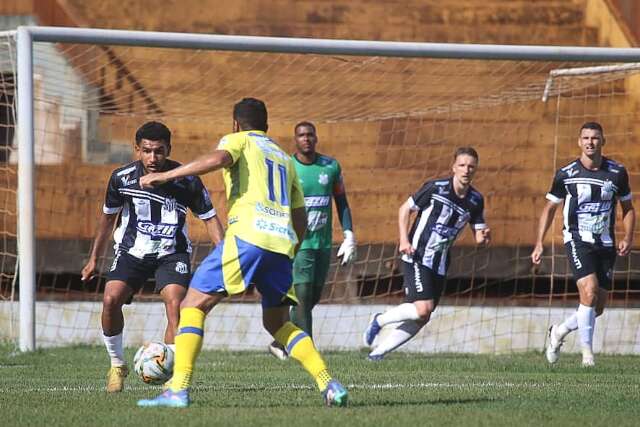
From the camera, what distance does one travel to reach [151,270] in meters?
8.38

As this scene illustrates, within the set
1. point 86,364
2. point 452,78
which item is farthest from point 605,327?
point 86,364

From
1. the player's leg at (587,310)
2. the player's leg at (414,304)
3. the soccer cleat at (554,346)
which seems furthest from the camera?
the player's leg at (414,304)

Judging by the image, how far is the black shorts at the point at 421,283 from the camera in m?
11.4

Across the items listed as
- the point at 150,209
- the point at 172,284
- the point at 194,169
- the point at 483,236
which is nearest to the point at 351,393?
the point at 172,284

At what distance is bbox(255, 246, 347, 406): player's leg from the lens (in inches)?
269

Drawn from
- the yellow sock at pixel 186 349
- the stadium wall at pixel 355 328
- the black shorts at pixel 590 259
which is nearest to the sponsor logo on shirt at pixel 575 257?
the black shorts at pixel 590 259

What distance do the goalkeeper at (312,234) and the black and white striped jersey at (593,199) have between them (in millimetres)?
2135

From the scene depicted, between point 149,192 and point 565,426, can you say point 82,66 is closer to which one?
point 149,192

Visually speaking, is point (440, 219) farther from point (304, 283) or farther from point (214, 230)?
point (214, 230)

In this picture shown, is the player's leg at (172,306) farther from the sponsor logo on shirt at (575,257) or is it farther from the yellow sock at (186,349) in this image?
the sponsor logo on shirt at (575,257)

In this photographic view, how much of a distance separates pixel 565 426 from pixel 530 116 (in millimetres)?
10326

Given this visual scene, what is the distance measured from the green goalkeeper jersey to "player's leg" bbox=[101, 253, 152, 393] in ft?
11.7

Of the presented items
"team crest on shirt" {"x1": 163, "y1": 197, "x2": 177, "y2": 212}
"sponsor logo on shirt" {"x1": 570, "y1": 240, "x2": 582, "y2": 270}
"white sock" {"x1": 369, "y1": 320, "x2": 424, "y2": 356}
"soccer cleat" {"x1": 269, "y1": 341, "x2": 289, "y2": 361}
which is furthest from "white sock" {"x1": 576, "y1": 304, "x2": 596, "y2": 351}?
"team crest on shirt" {"x1": 163, "y1": 197, "x2": 177, "y2": 212}

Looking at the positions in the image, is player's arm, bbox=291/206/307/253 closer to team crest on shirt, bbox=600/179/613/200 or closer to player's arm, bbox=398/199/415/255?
player's arm, bbox=398/199/415/255
